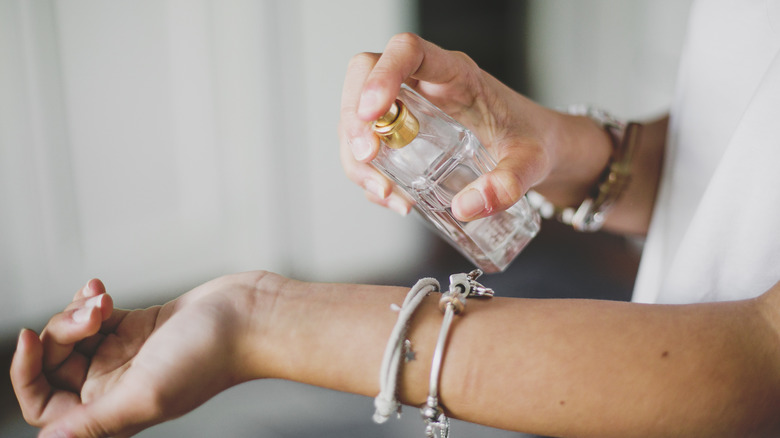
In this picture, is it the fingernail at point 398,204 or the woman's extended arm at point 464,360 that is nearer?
the woman's extended arm at point 464,360

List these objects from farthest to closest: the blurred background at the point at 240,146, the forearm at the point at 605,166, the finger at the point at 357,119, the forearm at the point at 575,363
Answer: the blurred background at the point at 240,146 < the forearm at the point at 605,166 < the finger at the point at 357,119 < the forearm at the point at 575,363

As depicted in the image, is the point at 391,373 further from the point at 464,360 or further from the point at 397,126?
the point at 397,126

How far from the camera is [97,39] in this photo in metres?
1.21

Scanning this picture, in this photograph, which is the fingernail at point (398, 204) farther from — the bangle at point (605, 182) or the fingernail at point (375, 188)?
the bangle at point (605, 182)

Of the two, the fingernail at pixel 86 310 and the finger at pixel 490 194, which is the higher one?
the finger at pixel 490 194

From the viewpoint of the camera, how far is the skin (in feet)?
1.15

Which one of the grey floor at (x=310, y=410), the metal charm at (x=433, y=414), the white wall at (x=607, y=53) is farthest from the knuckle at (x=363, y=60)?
the white wall at (x=607, y=53)

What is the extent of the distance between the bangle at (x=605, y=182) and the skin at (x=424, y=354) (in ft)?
0.89

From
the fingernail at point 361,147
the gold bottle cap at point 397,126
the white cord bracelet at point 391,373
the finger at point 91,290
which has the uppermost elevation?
the gold bottle cap at point 397,126

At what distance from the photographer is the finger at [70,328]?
0.42 meters

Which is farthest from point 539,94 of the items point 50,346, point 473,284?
point 50,346

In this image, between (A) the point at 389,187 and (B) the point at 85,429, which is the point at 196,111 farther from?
(B) the point at 85,429

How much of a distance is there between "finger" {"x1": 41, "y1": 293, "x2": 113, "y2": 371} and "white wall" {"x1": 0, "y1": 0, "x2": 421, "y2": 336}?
0.90 m

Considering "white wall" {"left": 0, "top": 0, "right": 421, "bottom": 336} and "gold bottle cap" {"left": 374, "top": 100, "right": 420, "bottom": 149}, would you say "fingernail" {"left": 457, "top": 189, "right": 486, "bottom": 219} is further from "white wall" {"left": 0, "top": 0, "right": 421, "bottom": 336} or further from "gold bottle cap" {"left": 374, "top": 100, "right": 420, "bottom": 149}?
"white wall" {"left": 0, "top": 0, "right": 421, "bottom": 336}
